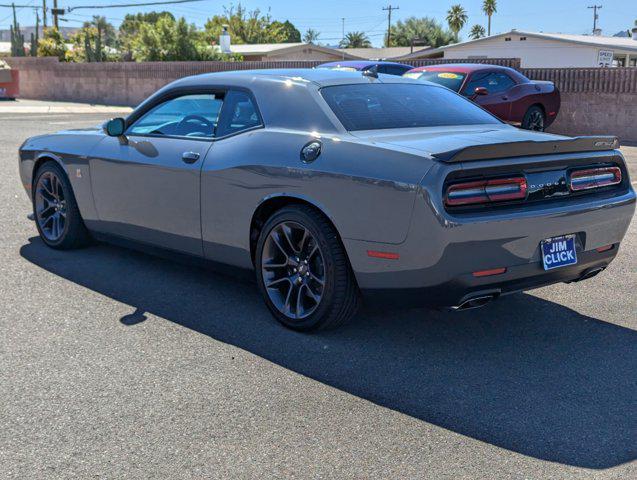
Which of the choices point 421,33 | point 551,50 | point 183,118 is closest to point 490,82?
point 183,118

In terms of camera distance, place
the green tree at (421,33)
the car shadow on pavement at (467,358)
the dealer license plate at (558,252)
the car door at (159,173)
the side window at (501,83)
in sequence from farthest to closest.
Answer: the green tree at (421,33)
the side window at (501,83)
the car door at (159,173)
the dealer license plate at (558,252)
the car shadow on pavement at (467,358)

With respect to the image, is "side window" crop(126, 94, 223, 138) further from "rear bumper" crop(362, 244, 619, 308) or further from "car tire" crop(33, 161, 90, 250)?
"rear bumper" crop(362, 244, 619, 308)

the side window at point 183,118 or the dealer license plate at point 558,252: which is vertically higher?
the side window at point 183,118

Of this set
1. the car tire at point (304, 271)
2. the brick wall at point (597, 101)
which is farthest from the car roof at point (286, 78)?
the brick wall at point (597, 101)

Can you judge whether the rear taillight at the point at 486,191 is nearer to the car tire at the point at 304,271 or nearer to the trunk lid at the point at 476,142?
the trunk lid at the point at 476,142

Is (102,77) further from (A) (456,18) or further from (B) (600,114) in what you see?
(A) (456,18)

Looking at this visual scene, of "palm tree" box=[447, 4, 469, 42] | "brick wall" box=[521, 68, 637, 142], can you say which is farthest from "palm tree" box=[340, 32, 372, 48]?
"brick wall" box=[521, 68, 637, 142]

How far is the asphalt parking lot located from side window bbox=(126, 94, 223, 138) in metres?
1.08

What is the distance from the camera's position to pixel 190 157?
532 cm

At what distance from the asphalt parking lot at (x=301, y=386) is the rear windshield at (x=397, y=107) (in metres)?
1.21

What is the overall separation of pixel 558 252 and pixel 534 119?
38.2ft

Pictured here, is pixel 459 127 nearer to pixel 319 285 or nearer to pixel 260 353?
pixel 319 285

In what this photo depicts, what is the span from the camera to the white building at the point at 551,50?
42438 millimetres

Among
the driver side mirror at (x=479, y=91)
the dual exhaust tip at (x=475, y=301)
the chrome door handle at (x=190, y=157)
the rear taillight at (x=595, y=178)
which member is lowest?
the dual exhaust tip at (x=475, y=301)
